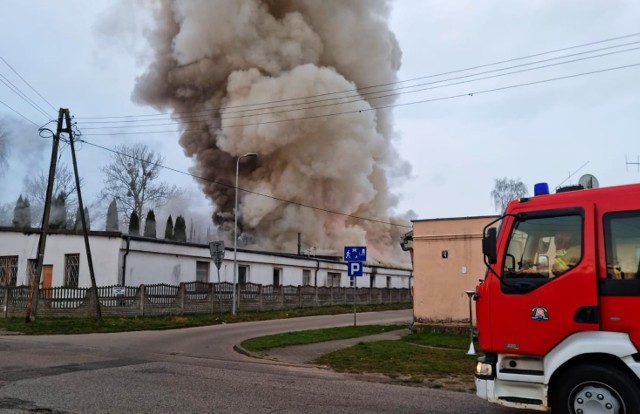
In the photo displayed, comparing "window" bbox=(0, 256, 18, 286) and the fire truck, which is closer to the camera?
the fire truck

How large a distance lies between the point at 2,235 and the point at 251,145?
23.1m

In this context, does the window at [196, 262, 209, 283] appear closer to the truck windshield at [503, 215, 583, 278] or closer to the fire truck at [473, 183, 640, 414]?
the fire truck at [473, 183, 640, 414]

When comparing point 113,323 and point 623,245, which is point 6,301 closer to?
point 113,323

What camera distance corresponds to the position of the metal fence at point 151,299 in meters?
20.1

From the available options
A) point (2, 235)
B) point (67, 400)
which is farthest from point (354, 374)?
point (2, 235)

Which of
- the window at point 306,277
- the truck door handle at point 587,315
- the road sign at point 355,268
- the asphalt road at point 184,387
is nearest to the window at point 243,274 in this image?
the window at point 306,277

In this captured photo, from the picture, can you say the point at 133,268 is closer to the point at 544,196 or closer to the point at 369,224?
the point at 544,196

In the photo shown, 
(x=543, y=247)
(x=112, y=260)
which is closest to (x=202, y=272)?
(x=112, y=260)

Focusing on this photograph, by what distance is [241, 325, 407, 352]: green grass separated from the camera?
1325cm

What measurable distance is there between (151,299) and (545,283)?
18.7 meters

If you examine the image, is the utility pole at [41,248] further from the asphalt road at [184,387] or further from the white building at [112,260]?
the asphalt road at [184,387]

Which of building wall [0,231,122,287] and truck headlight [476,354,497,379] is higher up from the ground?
building wall [0,231,122,287]

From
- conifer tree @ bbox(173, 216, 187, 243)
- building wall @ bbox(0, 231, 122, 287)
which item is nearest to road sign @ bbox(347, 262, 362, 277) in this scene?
building wall @ bbox(0, 231, 122, 287)

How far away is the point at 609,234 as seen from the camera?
5.13 metres
